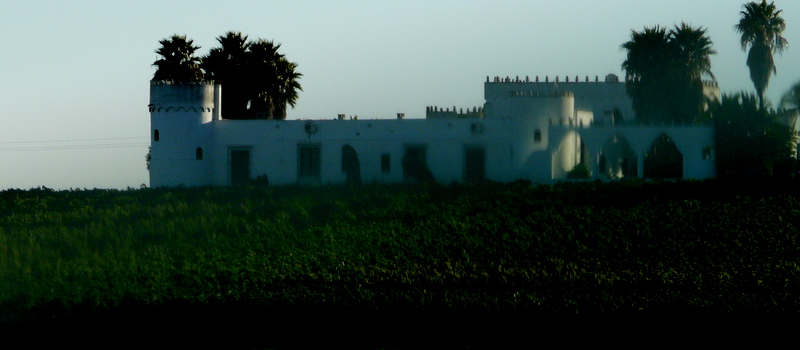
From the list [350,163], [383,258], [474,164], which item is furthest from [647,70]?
[383,258]

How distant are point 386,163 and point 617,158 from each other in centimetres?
879

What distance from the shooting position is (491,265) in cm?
3512

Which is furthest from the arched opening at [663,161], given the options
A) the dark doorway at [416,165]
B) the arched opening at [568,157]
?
the dark doorway at [416,165]

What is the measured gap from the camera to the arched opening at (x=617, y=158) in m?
45.7

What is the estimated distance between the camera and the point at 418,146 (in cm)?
4634

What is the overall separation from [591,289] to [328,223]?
10834 millimetres

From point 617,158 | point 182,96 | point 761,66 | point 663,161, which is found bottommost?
point 663,161

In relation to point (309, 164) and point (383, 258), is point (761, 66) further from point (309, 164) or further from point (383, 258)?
point (383, 258)

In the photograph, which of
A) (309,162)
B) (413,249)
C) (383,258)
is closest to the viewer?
(383,258)

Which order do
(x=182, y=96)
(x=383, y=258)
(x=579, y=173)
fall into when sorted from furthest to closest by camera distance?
(x=182, y=96) < (x=579, y=173) < (x=383, y=258)

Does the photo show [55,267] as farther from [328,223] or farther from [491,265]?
[491,265]

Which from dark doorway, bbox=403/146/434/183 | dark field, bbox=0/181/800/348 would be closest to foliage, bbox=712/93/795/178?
dark field, bbox=0/181/800/348

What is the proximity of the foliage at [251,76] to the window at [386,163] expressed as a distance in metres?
9.16

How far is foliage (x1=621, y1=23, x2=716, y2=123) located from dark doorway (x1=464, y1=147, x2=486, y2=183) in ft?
33.2
